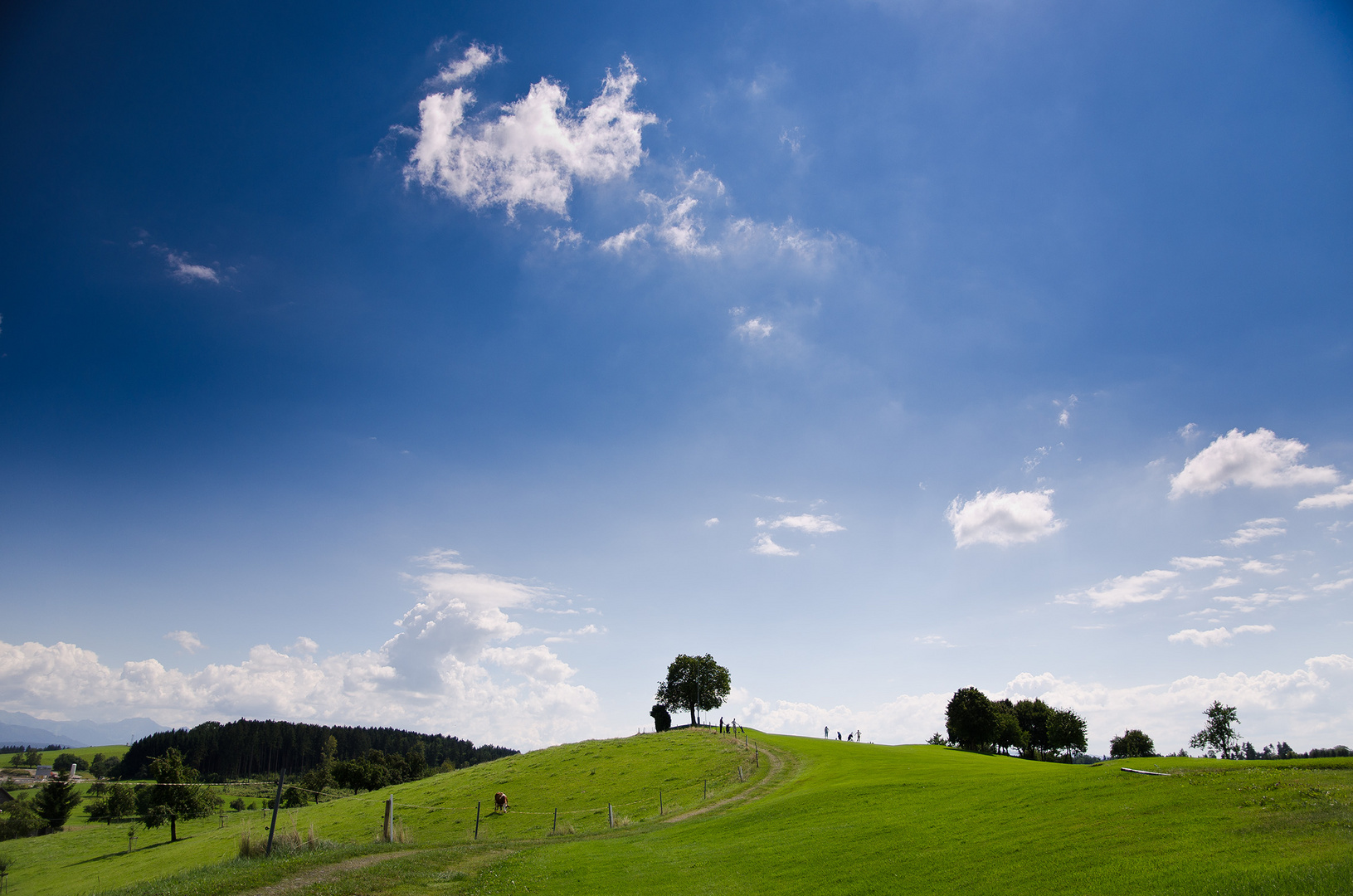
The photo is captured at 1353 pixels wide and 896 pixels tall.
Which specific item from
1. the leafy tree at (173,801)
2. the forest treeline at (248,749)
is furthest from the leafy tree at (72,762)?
the leafy tree at (173,801)

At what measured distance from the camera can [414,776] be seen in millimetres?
127688

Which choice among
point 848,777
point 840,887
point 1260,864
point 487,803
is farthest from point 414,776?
point 1260,864

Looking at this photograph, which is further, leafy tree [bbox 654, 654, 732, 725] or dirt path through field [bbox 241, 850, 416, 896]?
leafy tree [bbox 654, 654, 732, 725]

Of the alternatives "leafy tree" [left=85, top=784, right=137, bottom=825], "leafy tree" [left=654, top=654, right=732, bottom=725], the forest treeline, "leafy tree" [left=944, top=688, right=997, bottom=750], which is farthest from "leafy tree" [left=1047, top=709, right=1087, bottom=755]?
"leafy tree" [left=85, top=784, right=137, bottom=825]

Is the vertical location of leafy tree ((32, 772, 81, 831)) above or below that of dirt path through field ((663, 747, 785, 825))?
below

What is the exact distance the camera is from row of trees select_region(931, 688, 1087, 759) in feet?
314

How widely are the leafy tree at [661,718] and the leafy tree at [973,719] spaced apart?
49.6 m

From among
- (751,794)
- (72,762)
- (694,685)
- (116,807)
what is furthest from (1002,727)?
(72,762)

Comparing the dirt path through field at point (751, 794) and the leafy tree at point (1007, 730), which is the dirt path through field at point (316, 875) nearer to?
the dirt path through field at point (751, 794)

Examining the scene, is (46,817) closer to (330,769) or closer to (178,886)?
(330,769)

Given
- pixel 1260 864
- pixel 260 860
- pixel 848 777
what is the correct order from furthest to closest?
pixel 848 777 → pixel 260 860 → pixel 1260 864

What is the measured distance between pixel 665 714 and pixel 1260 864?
10610 centimetres

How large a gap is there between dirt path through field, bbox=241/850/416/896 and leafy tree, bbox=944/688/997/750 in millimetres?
99001

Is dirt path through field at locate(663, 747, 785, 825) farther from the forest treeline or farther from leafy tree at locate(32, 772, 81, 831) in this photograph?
the forest treeline
